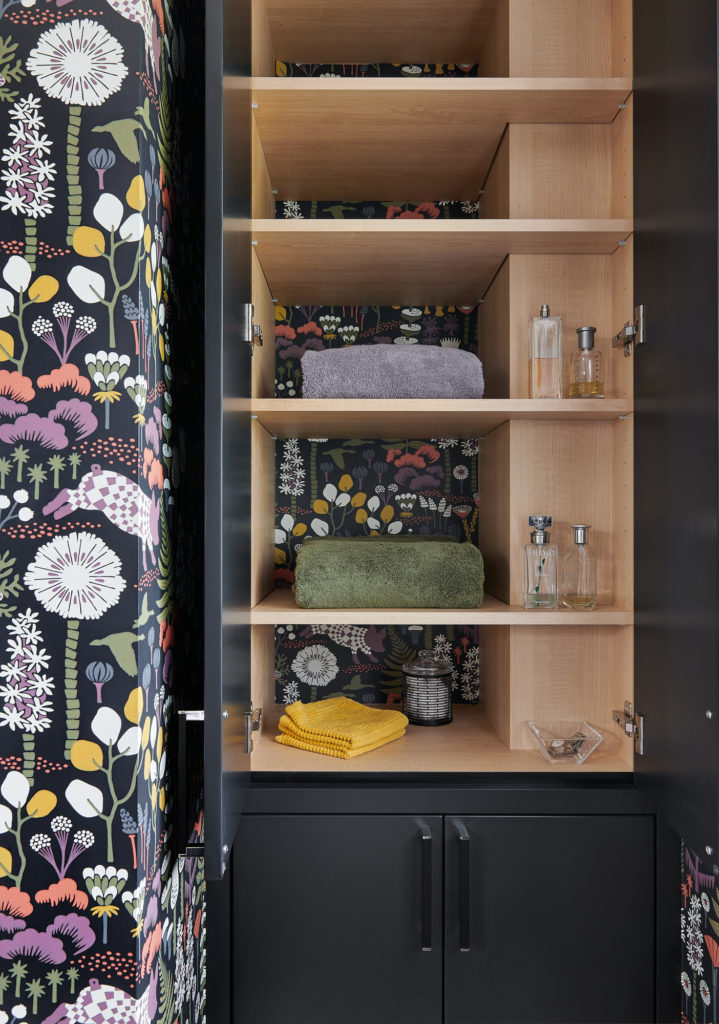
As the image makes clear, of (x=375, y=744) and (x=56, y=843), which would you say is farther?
(x=375, y=744)

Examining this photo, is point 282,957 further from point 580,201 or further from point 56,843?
point 580,201

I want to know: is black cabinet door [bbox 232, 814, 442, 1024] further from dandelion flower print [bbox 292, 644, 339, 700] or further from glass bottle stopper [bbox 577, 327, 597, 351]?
glass bottle stopper [bbox 577, 327, 597, 351]

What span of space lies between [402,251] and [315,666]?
954mm

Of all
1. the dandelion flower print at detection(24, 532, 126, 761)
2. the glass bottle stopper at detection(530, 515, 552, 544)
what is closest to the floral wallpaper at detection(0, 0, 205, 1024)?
the dandelion flower print at detection(24, 532, 126, 761)

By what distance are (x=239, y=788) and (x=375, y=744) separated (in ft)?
1.18

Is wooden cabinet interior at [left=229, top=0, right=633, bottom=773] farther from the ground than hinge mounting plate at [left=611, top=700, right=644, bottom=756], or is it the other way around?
wooden cabinet interior at [left=229, top=0, right=633, bottom=773]

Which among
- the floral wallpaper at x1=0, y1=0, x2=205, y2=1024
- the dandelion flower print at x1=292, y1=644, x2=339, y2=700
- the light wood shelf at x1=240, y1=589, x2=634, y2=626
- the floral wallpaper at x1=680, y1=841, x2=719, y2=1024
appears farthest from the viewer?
the dandelion flower print at x1=292, y1=644, x2=339, y2=700

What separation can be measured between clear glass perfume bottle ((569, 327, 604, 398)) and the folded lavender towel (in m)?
0.18

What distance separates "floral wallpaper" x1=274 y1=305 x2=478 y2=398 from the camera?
5.49ft

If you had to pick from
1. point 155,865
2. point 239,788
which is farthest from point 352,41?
point 155,865

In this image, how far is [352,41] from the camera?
156 centimetres

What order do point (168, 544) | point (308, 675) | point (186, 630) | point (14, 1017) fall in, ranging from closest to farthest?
1. point (14, 1017)
2. point (168, 544)
3. point (186, 630)
4. point (308, 675)

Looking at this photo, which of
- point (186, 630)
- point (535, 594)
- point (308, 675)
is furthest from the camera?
point (308, 675)

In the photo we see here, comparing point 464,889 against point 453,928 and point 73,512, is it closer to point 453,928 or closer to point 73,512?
point 453,928
